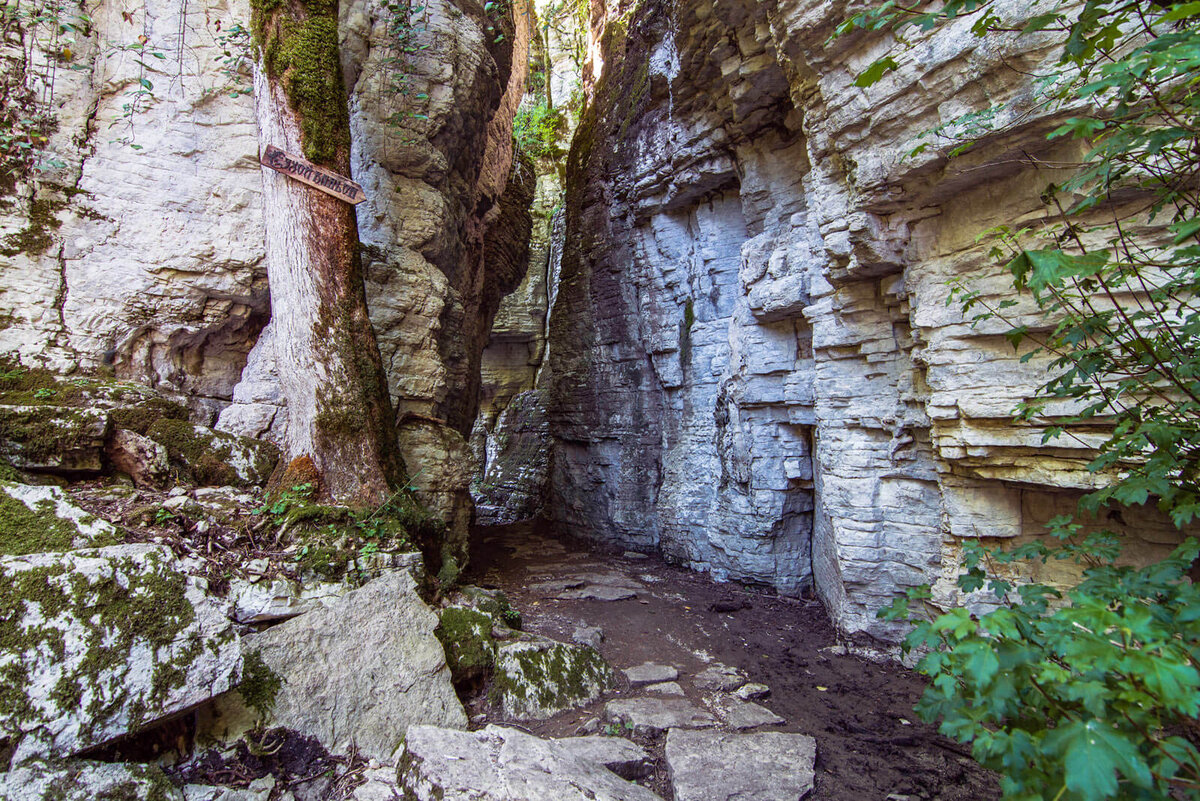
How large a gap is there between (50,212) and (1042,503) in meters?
9.17

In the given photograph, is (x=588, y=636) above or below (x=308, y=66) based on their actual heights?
below

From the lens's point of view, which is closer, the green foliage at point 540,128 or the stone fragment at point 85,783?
the stone fragment at point 85,783

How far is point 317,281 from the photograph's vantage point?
5191 mm

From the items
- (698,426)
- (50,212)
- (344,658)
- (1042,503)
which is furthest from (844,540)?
(50,212)

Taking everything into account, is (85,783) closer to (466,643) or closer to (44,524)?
(44,524)

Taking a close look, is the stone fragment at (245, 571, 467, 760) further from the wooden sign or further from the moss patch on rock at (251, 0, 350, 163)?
the moss patch on rock at (251, 0, 350, 163)

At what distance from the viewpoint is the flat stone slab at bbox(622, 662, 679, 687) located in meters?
4.62

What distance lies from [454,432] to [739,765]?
4.64 m

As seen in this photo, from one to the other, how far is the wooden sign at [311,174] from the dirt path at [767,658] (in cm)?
472

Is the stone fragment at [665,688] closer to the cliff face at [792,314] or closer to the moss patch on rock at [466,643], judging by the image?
the moss patch on rock at [466,643]

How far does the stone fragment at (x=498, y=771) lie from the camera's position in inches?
102

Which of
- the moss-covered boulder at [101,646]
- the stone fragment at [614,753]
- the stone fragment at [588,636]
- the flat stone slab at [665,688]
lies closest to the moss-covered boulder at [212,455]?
the moss-covered boulder at [101,646]

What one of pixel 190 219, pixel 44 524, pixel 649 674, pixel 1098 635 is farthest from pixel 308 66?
pixel 1098 635

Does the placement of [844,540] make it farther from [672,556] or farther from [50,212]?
[50,212]
